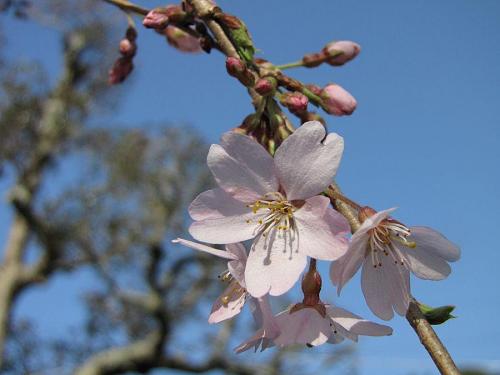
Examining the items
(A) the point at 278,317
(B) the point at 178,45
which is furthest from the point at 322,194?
(B) the point at 178,45

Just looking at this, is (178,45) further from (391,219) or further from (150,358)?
(150,358)

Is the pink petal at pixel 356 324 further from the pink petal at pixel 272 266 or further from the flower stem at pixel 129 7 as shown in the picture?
the flower stem at pixel 129 7

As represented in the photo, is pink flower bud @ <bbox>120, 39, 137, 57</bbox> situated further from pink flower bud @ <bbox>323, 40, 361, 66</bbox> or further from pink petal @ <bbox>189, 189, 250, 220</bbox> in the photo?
pink petal @ <bbox>189, 189, 250, 220</bbox>

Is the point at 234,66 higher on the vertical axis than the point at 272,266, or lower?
higher

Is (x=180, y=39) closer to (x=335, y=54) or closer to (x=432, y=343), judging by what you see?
(x=335, y=54)

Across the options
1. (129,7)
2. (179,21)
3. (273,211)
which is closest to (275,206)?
(273,211)
